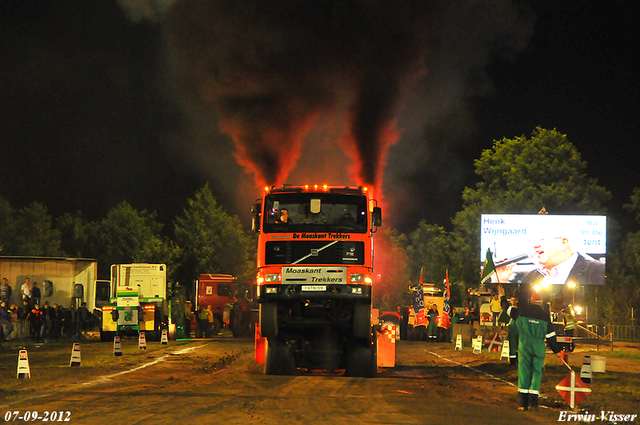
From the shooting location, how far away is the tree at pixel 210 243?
78562mm

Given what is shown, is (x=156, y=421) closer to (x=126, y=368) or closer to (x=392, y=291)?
(x=126, y=368)

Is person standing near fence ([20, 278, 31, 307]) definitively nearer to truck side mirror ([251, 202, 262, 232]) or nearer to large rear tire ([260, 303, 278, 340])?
truck side mirror ([251, 202, 262, 232])

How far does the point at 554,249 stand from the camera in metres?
39.5

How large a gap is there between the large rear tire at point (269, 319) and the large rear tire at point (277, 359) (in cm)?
85

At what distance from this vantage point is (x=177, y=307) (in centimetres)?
3750

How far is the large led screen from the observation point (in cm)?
3947

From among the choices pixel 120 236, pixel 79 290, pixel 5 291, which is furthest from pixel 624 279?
pixel 120 236

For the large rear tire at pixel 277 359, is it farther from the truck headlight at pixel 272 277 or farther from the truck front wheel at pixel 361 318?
the truck front wheel at pixel 361 318

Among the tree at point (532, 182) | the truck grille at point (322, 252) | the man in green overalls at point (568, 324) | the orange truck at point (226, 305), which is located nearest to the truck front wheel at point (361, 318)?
the truck grille at point (322, 252)

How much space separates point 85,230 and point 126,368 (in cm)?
7967

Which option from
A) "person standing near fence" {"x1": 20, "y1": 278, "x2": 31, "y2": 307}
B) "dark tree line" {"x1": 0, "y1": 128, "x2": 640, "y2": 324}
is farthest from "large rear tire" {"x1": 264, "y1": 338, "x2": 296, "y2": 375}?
"dark tree line" {"x1": 0, "y1": 128, "x2": 640, "y2": 324}

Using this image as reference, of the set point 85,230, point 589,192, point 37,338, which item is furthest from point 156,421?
point 85,230

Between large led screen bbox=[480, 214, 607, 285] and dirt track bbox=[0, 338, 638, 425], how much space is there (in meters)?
18.0

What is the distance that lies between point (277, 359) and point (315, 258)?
9.13 ft
